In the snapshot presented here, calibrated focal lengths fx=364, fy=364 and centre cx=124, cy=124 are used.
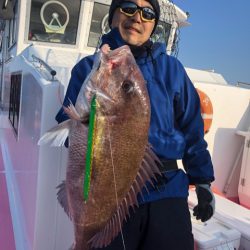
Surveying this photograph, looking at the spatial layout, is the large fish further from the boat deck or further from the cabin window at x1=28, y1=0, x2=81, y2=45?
the cabin window at x1=28, y1=0, x2=81, y2=45

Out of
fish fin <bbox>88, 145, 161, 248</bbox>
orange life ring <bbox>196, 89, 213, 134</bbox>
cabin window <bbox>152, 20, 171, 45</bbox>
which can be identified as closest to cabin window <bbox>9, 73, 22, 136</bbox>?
orange life ring <bbox>196, 89, 213, 134</bbox>

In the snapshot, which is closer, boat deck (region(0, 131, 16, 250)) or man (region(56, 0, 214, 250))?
man (region(56, 0, 214, 250))

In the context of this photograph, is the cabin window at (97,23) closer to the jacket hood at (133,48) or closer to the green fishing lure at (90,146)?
the jacket hood at (133,48)

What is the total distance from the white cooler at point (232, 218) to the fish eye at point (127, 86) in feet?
6.03

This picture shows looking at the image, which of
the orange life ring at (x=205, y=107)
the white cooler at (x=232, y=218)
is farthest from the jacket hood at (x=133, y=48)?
the orange life ring at (x=205, y=107)

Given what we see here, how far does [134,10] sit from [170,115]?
0.60 m

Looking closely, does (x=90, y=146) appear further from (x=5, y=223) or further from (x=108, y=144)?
(x=5, y=223)

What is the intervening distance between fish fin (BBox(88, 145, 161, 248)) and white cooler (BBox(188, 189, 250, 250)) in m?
1.50

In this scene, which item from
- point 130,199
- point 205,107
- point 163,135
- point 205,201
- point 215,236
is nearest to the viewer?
point 130,199

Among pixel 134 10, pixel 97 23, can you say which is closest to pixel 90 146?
pixel 134 10

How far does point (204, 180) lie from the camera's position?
2092 millimetres

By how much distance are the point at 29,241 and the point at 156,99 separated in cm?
161

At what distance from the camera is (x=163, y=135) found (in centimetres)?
192

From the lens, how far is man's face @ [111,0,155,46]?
1999 mm
